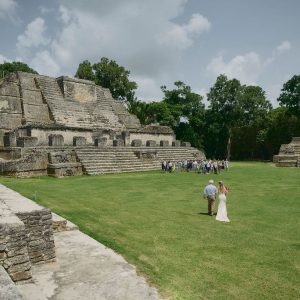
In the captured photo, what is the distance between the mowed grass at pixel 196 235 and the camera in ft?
17.7

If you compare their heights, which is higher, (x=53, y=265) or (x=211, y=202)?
(x=211, y=202)

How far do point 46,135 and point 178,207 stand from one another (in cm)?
1625

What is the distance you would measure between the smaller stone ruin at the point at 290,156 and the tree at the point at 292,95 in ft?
24.8

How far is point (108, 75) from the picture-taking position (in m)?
45.6

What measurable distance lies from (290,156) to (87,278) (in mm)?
28378

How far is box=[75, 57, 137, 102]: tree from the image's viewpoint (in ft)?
148

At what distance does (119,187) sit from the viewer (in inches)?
614

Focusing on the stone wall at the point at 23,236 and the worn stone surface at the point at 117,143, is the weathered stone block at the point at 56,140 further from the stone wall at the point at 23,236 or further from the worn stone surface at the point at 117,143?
the stone wall at the point at 23,236

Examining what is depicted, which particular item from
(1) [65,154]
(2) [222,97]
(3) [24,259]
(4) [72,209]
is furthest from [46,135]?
(2) [222,97]

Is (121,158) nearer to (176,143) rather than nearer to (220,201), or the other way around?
(176,143)

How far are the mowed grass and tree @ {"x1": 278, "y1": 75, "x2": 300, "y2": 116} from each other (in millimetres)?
28427

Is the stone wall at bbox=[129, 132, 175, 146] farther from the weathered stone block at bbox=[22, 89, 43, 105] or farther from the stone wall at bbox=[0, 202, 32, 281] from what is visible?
the stone wall at bbox=[0, 202, 32, 281]

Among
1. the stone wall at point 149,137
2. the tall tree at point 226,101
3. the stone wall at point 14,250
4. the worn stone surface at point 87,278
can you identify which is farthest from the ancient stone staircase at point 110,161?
the tall tree at point 226,101

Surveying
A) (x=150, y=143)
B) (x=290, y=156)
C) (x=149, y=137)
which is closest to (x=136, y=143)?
(x=150, y=143)
